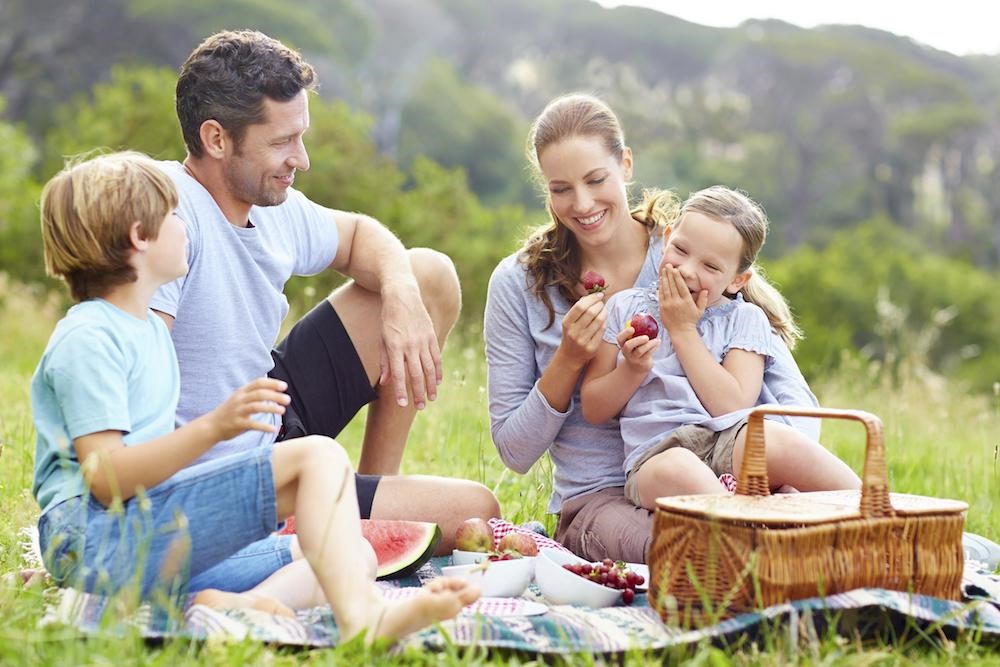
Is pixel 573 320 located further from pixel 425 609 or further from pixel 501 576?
pixel 425 609

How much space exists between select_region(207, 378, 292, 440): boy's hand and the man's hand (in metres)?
1.08

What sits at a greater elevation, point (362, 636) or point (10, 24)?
point (10, 24)

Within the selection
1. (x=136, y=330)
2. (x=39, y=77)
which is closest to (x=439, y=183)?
(x=136, y=330)

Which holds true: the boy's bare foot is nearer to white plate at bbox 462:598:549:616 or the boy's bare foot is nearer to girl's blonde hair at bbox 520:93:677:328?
white plate at bbox 462:598:549:616

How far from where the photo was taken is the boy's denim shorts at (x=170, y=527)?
108 inches

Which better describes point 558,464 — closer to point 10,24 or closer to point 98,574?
point 98,574

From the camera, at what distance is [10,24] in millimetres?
40344

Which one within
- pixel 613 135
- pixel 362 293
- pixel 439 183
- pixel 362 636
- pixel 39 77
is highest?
pixel 39 77

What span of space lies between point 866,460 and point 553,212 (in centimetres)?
163

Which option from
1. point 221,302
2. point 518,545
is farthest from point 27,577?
point 518,545

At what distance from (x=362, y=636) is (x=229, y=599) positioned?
1.43 ft

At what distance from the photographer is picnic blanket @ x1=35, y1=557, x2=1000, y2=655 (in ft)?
8.76

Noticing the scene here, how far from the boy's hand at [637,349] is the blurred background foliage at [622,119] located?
365 cm

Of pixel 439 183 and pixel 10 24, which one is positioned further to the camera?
pixel 10 24
